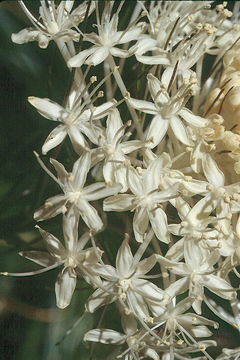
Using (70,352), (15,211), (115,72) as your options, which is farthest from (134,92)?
(70,352)

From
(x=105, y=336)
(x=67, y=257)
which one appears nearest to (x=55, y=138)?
(x=67, y=257)

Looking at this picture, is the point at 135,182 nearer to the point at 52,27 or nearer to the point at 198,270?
the point at 198,270

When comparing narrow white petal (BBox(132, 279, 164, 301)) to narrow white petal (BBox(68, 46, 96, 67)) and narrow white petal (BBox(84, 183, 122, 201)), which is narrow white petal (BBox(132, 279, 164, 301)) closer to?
narrow white petal (BBox(84, 183, 122, 201))

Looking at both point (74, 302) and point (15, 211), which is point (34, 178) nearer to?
point (15, 211)

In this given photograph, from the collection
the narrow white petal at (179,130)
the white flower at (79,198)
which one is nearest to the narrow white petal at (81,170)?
the white flower at (79,198)

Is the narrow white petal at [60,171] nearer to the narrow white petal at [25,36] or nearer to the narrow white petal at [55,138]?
the narrow white petal at [55,138]

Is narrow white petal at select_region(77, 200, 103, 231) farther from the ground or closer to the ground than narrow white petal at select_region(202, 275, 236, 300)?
farther from the ground

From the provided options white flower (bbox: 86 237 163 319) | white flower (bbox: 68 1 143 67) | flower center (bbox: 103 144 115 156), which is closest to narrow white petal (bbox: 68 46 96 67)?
white flower (bbox: 68 1 143 67)
